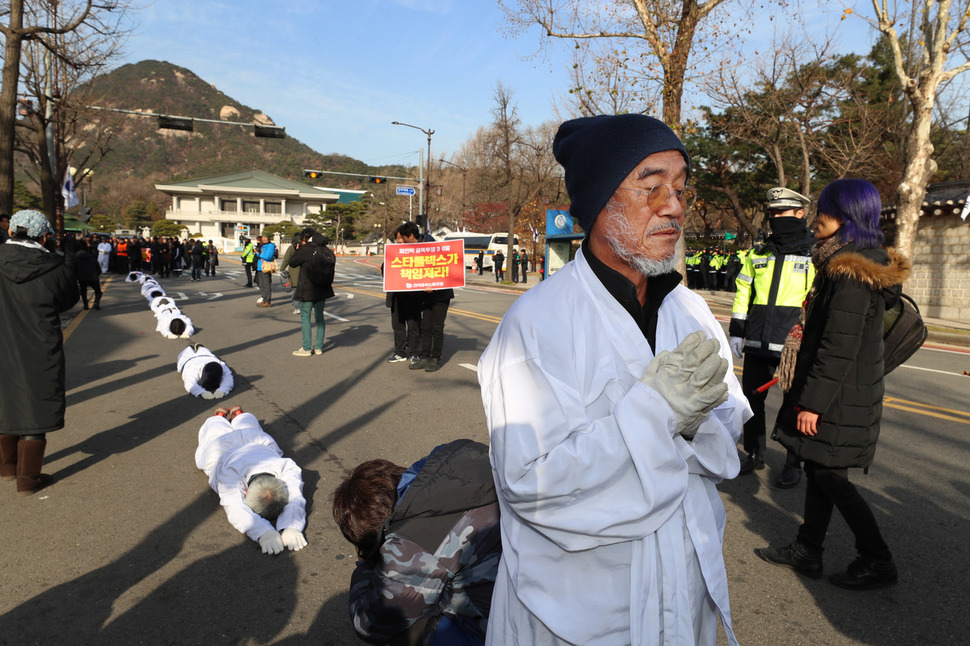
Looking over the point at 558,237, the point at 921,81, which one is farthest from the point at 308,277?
the point at 921,81

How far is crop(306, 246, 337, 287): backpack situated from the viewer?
365 inches

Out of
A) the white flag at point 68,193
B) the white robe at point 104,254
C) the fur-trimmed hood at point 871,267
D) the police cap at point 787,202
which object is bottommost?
the white robe at point 104,254

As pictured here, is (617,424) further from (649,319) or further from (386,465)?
(386,465)

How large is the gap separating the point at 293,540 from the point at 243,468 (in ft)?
2.18

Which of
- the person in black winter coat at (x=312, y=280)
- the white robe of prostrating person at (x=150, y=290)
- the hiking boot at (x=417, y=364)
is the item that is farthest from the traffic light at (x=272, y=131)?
the hiking boot at (x=417, y=364)

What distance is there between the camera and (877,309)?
9.75 feet

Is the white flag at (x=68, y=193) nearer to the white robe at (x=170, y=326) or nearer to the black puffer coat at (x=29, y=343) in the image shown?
the white robe at (x=170, y=326)

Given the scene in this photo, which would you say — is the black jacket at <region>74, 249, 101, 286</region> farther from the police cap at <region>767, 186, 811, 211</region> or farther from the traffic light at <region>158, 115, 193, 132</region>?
the police cap at <region>767, 186, 811, 211</region>

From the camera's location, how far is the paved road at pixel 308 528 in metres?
2.94

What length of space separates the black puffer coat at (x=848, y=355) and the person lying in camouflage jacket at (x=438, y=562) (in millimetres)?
1985

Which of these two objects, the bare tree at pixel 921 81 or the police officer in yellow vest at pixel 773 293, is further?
the bare tree at pixel 921 81

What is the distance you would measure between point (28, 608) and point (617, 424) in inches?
128

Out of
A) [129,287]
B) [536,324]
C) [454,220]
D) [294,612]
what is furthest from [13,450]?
[454,220]

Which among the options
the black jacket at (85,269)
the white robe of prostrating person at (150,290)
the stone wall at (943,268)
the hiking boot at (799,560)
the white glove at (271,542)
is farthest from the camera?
the stone wall at (943,268)
